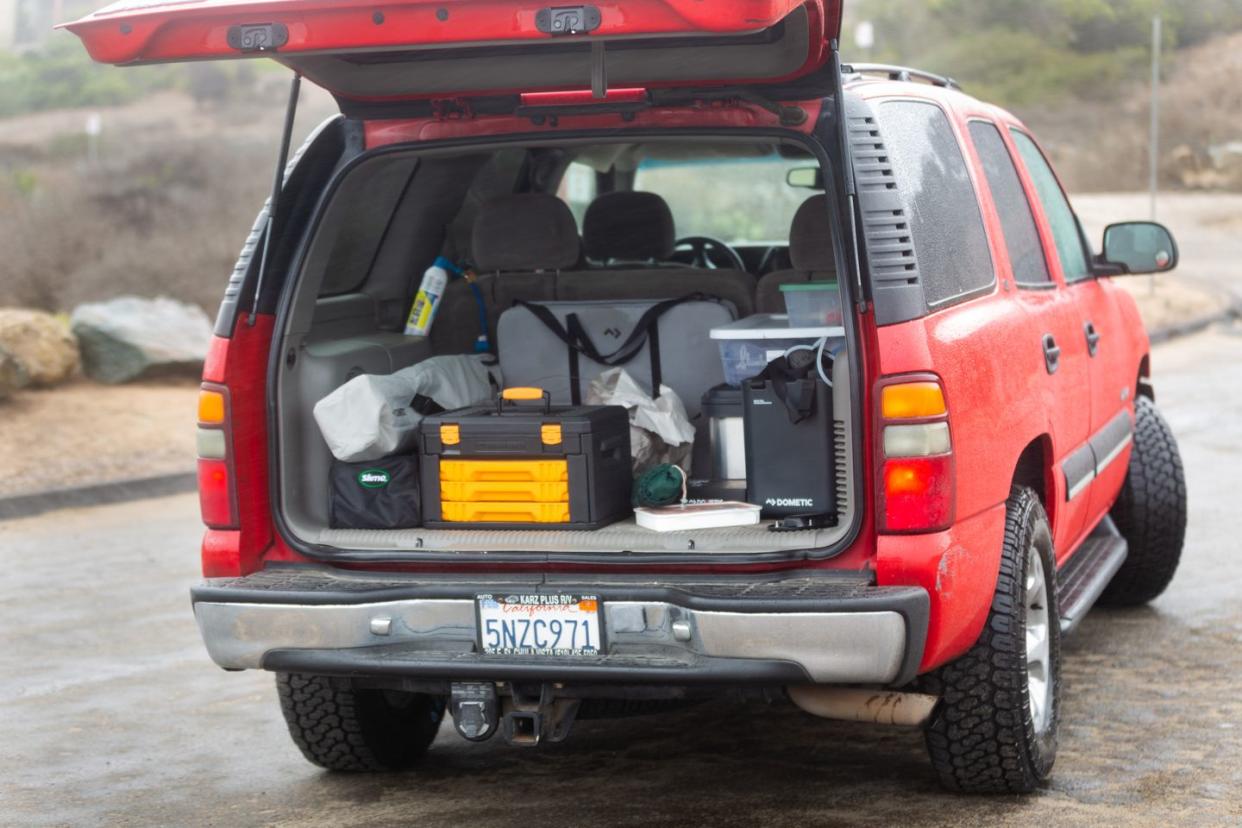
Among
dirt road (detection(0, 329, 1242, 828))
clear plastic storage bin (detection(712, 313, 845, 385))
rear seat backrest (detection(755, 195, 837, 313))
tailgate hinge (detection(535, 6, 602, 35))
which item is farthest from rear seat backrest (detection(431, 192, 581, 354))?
tailgate hinge (detection(535, 6, 602, 35))

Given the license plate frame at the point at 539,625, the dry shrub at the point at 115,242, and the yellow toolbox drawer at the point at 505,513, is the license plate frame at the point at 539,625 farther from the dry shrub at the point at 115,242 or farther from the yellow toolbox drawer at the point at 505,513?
the dry shrub at the point at 115,242

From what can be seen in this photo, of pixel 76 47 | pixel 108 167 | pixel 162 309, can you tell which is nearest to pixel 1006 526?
pixel 162 309

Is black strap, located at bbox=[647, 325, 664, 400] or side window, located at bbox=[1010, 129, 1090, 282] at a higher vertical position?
side window, located at bbox=[1010, 129, 1090, 282]

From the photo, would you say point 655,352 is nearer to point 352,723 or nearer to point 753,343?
point 753,343

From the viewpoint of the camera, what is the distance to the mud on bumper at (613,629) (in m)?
3.70

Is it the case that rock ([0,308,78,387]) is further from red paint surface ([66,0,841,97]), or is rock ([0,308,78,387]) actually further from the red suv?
red paint surface ([66,0,841,97])

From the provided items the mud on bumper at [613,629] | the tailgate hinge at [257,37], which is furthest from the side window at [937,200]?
the tailgate hinge at [257,37]

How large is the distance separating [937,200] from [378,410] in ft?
4.96

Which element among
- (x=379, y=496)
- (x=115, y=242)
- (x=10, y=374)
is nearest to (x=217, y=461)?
(x=379, y=496)

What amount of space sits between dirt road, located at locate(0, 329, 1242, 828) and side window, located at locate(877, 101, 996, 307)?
133 centimetres

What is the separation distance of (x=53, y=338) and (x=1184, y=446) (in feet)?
25.4

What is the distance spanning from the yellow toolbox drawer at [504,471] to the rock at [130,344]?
9092mm

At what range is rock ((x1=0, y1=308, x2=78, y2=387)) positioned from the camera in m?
12.0

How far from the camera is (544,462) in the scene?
14.1ft
